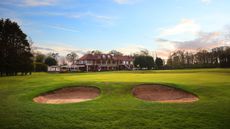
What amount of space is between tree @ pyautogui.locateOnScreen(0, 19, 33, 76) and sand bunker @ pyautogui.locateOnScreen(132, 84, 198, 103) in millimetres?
40683

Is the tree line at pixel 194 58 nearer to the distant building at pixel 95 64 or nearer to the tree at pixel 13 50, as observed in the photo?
the distant building at pixel 95 64

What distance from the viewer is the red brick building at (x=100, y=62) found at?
3819 inches

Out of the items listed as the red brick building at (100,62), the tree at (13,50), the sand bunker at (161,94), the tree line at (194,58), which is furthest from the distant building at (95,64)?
the sand bunker at (161,94)

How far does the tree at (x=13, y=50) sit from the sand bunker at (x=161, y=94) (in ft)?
133

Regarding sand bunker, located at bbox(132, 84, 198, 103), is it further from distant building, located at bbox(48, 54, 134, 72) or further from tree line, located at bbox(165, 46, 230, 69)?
tree line, located at bbox(165, 46, 230, 69)

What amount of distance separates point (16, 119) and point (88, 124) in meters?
3.95

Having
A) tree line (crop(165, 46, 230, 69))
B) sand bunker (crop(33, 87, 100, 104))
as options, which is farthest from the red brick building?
sand bunker (crop(33, 87, 100, 104))

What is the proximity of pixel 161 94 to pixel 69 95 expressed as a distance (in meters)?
8.42

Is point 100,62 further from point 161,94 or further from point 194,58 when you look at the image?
point 161,94

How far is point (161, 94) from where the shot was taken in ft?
65.0

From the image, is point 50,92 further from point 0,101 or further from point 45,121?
point 45,121

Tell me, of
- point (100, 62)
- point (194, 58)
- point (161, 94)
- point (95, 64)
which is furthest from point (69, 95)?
point (194, 58)

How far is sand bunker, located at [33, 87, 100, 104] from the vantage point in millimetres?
18169

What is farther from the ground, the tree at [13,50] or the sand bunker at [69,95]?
the tree at [13,50]
